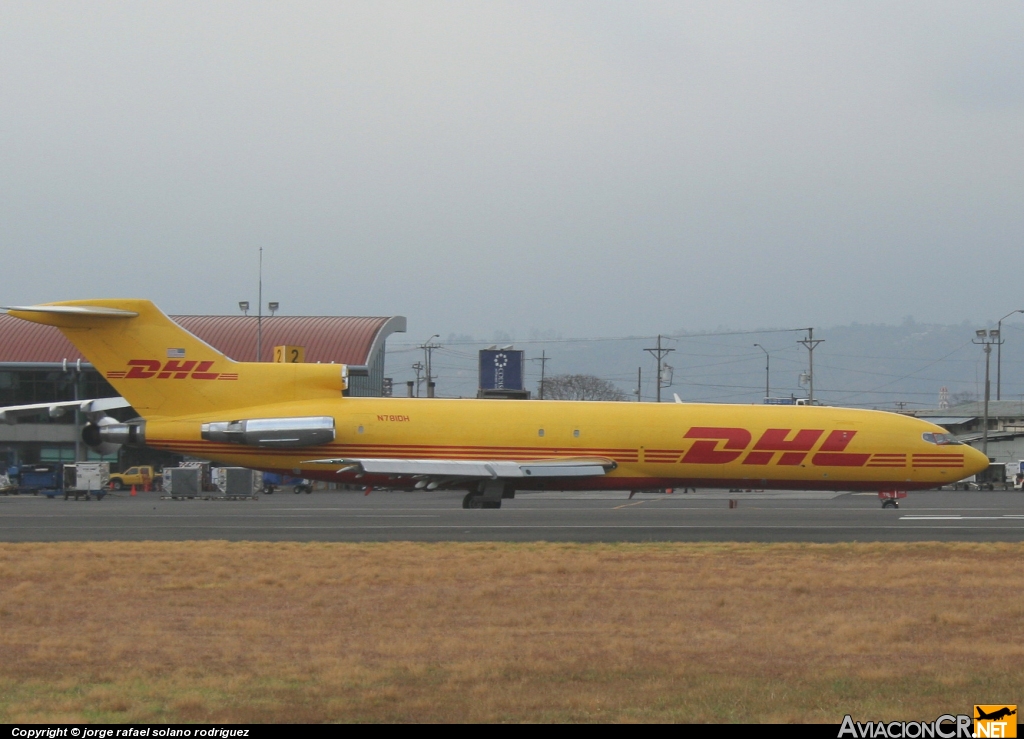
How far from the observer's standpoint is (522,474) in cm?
3216

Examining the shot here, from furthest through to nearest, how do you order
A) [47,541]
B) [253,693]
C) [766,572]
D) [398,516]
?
1. [398,516]
2. [47,541]
3. [766,572]
4. [253,693]

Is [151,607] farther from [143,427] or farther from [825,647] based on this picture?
[143,427]

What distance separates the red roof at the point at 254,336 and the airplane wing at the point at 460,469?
1611 inches

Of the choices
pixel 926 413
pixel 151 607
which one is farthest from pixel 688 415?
pixel 926 413

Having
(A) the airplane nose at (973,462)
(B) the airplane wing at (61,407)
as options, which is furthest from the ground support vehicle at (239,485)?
(A) the airplane nose at (973,462)

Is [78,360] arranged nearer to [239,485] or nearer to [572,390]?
[239,485]

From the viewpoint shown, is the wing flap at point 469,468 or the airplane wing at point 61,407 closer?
the wing flap at point 469,468

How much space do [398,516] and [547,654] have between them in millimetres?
18930

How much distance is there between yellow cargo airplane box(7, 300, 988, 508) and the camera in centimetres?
3228

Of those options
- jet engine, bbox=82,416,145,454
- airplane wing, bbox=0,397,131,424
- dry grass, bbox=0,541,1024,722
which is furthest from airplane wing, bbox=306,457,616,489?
dry grass, bbox=0,541,1024,722

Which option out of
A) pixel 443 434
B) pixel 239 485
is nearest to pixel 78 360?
pixel 239 485

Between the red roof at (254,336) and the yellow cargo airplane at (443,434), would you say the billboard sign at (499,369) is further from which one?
the yellow cargo airplane at (443,434)

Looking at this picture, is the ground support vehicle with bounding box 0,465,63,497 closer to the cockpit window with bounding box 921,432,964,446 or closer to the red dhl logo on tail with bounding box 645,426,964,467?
the red dhl logo on tail with bounding box 645,426,964,467

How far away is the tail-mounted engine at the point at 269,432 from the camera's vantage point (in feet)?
105
